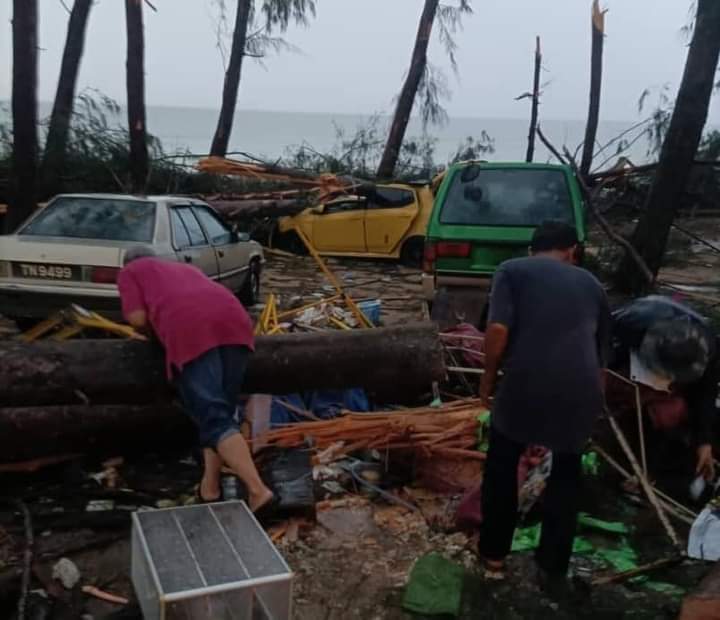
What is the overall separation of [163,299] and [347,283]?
31.1ft

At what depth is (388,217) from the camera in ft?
51.6

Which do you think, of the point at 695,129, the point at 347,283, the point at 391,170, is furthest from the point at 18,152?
the point at 391,170

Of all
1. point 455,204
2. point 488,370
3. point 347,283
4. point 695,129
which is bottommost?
point 347,283

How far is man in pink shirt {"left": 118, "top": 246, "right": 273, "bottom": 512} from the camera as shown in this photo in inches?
163

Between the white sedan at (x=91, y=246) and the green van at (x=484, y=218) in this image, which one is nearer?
the white sedan at (x=91, y=246)

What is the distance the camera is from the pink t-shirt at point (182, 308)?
13.6 feet

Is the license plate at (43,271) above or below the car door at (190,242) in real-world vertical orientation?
below

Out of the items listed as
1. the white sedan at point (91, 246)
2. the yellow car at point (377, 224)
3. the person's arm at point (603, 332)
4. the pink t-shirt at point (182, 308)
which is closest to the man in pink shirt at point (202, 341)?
the pink t-shirt at point (182, 308)

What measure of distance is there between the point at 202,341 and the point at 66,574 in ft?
4.11

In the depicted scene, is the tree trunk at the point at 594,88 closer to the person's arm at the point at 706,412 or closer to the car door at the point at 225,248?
the car door at the point at 225,248

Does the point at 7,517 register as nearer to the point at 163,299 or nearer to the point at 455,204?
the point at 163,299

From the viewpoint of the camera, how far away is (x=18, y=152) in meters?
10.8

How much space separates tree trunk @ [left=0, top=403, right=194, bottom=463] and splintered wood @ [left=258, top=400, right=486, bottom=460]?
608mm

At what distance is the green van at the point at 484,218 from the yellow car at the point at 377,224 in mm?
6668
